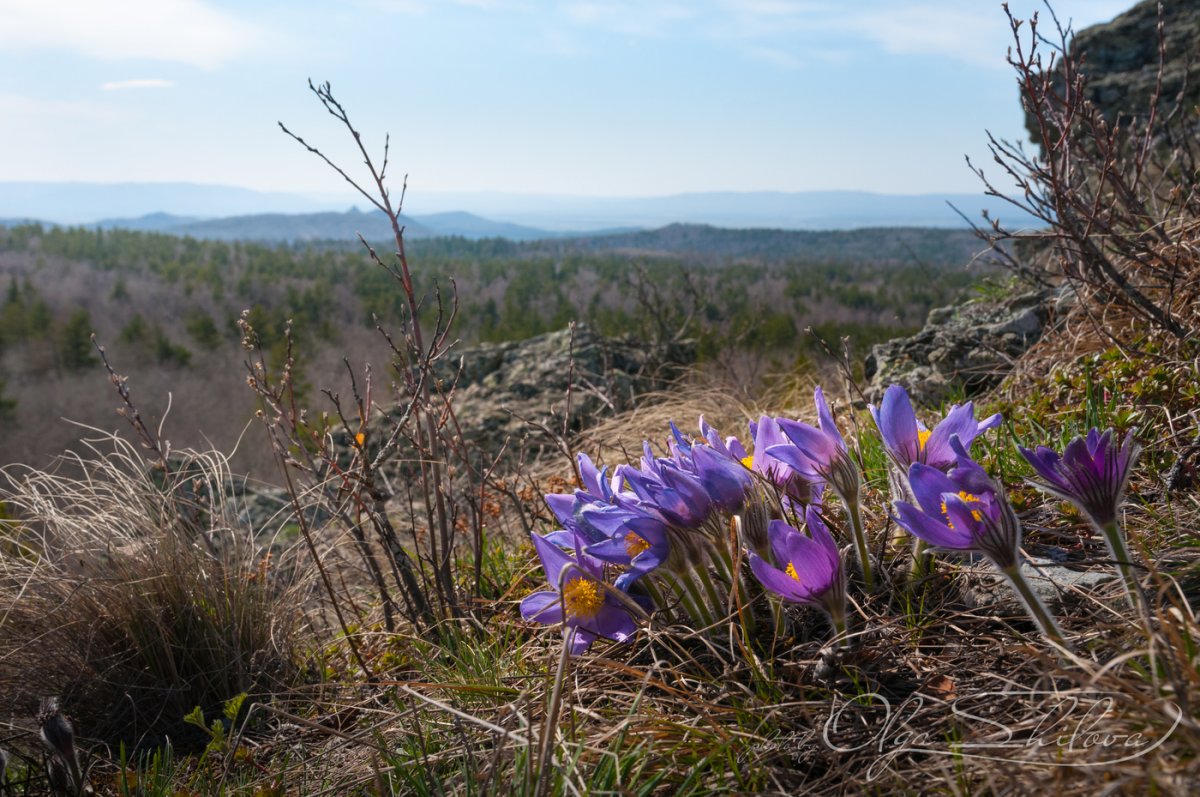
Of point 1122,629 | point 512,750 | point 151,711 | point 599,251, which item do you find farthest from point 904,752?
point 599,251

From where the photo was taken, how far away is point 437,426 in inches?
102

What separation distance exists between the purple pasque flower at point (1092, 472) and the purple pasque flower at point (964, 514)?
12 cm

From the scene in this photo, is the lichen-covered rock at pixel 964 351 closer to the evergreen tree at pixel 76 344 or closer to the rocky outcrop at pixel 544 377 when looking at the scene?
the rocky outcrop at pixel 544 377

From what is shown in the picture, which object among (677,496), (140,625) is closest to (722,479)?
(677,496)

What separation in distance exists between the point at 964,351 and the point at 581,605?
9.67 ft

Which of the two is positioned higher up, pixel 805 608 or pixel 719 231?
pixel 719 231

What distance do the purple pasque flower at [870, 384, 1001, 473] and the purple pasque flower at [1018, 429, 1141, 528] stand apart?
237 millimetres

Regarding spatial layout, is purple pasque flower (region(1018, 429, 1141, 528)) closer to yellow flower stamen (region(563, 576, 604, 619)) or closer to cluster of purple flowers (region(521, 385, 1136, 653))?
cluster of purple flowers (region(521, 385, 1136, 653))

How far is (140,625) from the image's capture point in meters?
2.43

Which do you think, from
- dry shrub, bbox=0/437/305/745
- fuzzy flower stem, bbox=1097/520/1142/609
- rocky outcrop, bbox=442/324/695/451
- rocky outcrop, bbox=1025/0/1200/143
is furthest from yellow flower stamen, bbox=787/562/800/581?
rocky outcrop, bbox=1025/0/1200/143

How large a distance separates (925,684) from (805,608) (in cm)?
34

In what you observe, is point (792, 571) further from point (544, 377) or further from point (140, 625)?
point (544, 377)

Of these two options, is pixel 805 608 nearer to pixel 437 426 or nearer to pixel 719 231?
pixel 437 426

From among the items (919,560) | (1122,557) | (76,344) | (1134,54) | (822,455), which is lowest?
(76,344)
